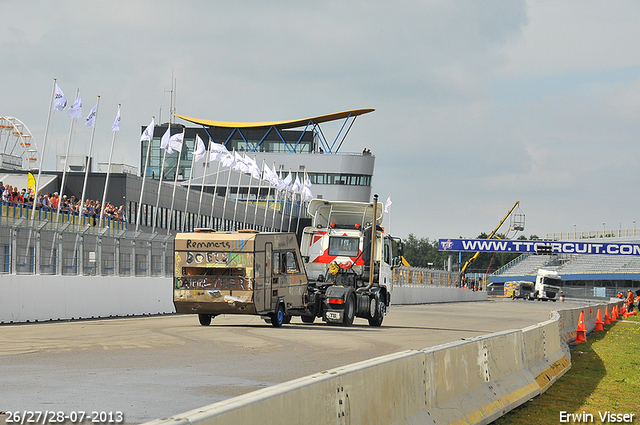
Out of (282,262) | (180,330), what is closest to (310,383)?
(180,330)

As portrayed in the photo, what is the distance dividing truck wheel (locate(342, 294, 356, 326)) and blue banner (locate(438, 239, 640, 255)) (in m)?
77.7

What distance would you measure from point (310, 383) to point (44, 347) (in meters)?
11.1

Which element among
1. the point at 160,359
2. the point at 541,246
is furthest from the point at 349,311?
the point at 541,246

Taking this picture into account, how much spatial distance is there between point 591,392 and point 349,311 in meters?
12.7

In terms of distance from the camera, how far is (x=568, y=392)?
12.3 meters

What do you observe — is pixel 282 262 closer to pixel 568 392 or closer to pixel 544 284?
pixel 568 392

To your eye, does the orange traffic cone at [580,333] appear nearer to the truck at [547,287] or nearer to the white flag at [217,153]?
the white flag at [217,153]

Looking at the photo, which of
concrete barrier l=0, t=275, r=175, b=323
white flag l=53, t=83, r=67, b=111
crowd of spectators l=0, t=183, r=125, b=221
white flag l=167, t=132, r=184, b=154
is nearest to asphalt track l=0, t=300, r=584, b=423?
concrete barrier l=0, t=275, r=175, b=323

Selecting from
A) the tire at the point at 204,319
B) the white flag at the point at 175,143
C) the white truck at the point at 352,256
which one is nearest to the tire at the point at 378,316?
the white truck at the point at 352,256

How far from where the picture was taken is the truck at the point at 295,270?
21.9m

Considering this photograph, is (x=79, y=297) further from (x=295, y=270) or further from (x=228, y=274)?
(x=295, y=270)

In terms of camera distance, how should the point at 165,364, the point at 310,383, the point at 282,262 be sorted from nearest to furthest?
1. the point at 310,383
2. the point at 165,364
3. the point at 282,262

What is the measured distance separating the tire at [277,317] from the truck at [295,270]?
3 centimetres

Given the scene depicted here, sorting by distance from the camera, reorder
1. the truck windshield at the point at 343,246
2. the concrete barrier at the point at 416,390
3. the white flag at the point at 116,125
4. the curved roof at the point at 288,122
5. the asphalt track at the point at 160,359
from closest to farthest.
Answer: the concrete barrier at the point at 416,390
the asphalt track at the point at 160,359
the truck windshield at the point at 343,246
the white flag at the point at 116,125
the curved roof at the point at 288,122
